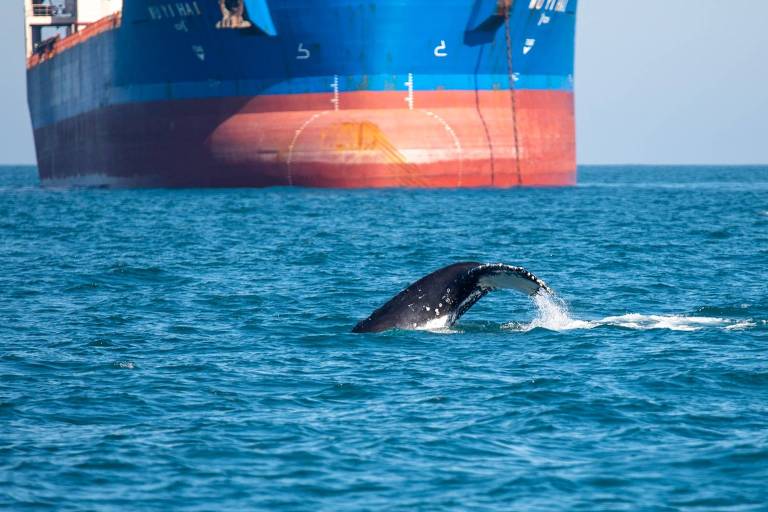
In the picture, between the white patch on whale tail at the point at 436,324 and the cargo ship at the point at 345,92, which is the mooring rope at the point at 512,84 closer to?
the cargo ship at the point at 345,92

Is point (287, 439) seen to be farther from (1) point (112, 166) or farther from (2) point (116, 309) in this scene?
(1) point (112, 166)

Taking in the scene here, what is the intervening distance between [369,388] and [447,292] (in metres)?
1.97

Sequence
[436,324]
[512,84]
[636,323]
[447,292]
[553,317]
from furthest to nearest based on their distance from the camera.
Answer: [512,84] < [553,317] < [636,323] < [436,324] < [447,292]

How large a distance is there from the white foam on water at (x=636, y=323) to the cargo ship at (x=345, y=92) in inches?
1494

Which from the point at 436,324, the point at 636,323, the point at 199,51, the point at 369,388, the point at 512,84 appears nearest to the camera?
the point at 369,388

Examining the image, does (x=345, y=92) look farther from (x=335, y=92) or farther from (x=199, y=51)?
(x=199, y=51)

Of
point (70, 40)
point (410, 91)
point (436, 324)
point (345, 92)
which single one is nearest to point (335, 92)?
point (345, 92)

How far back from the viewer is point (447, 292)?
17.6 metres

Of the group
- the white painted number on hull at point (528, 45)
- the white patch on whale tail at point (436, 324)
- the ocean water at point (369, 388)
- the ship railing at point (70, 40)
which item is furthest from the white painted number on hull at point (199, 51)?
the white patch on whale tail at point (436, 324)

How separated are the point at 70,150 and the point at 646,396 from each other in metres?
73.0

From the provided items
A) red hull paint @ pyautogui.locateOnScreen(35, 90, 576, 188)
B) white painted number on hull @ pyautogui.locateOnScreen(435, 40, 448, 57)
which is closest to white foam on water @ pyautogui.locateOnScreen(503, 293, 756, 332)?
red hull paint @ pyautogui.locateOnScreen(35, 90, 576, 188)

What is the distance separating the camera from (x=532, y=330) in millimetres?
21141

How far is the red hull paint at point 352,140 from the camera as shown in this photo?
60281 millimetres

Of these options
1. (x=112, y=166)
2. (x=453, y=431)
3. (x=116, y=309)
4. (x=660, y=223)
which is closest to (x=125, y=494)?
(x=453, y=431)
